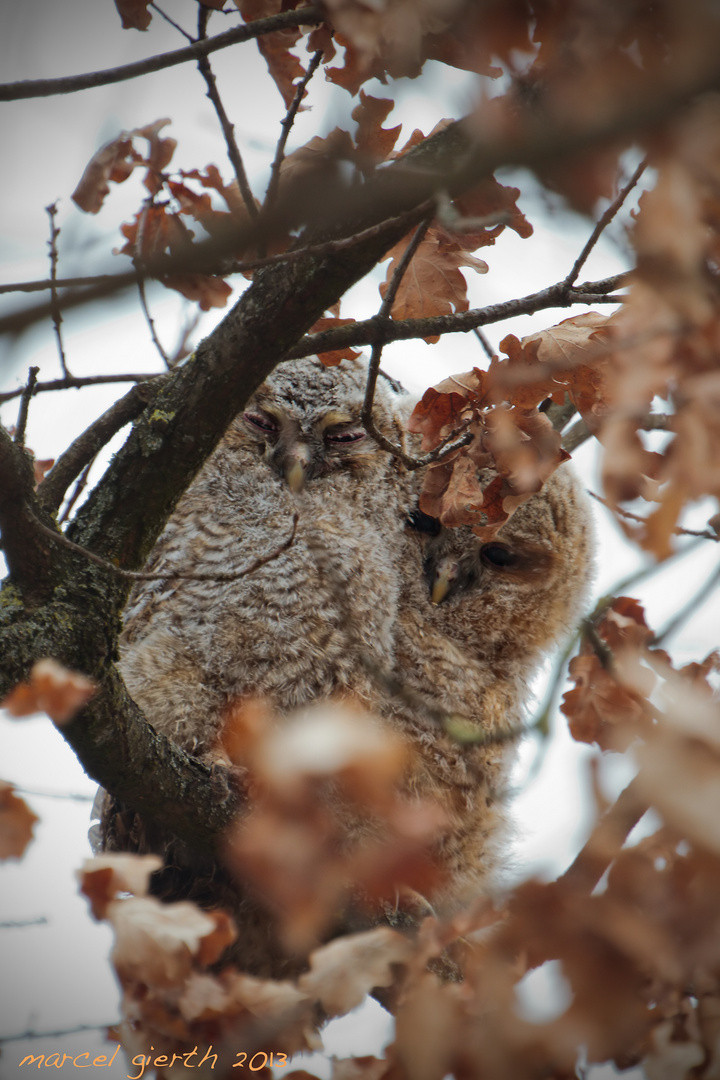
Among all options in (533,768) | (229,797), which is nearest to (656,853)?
(533,768)

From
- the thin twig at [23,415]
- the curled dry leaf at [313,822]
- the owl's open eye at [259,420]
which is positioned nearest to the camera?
the curled dry leaf at [313,822]

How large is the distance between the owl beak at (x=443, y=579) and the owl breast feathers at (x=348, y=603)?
0.01m

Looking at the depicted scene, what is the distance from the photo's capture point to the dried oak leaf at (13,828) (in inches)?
83.2

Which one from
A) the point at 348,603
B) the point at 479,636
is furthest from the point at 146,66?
the point at 479,636

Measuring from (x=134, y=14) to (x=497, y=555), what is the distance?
3.14 m

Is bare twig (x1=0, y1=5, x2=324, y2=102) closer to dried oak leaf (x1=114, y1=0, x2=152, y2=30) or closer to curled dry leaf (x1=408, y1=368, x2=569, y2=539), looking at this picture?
dried oak leaf (x1=114, y1=0, x2=152, y2=30)

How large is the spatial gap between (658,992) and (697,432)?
94 cm

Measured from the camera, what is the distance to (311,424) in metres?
4.68

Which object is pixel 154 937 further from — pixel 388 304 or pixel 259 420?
pixel 259 420

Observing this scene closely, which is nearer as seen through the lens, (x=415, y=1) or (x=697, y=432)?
(x=697, y=432)

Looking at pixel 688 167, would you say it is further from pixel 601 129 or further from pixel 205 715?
pixel 205 715

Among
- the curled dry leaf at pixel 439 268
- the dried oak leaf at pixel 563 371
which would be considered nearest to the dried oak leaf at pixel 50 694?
the dried oak leaf at pixel 563 371

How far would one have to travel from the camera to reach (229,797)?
2.81m

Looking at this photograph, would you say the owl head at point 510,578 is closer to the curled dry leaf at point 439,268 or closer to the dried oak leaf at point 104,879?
the curled dry leaf at point 439,268
